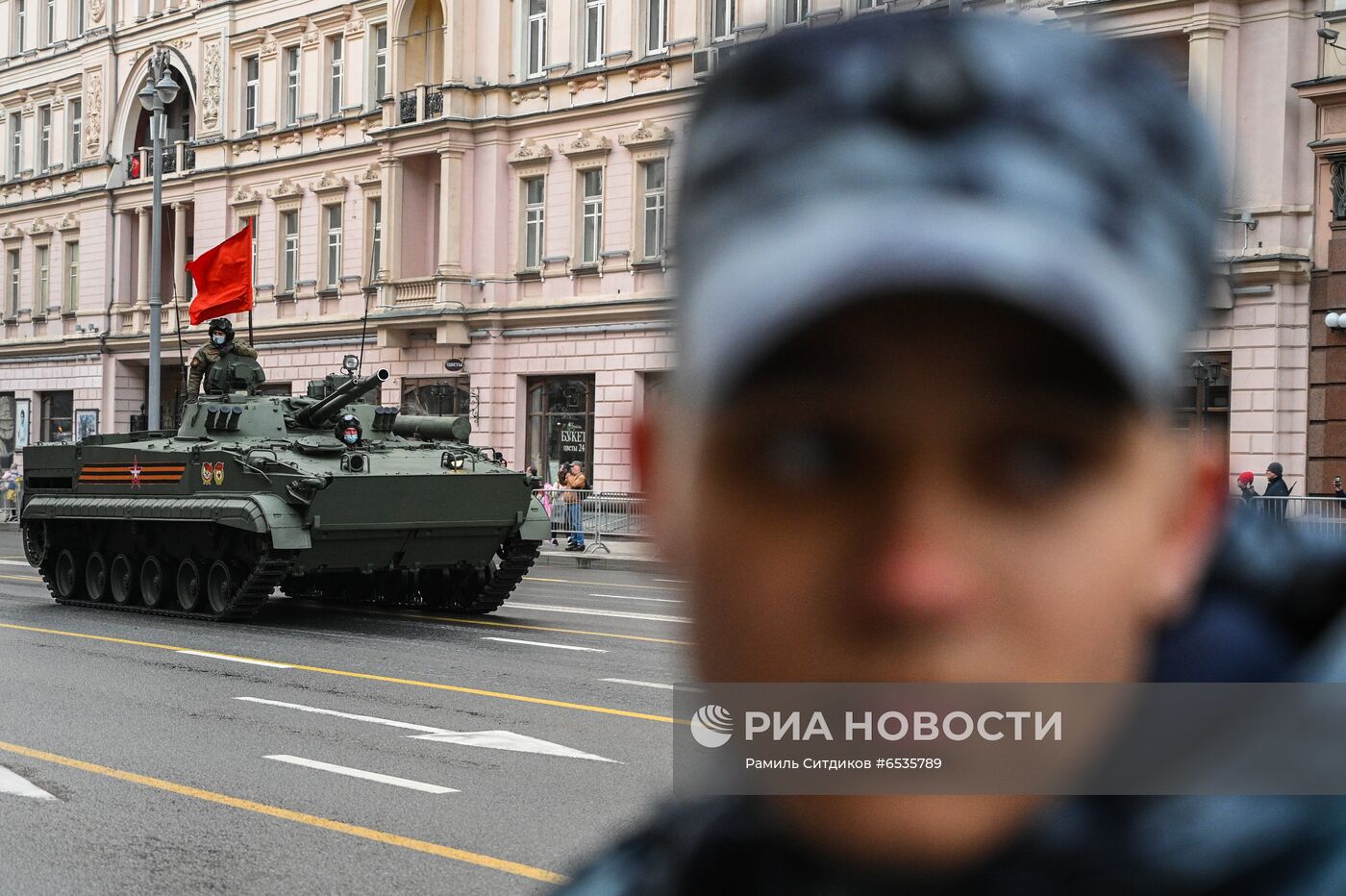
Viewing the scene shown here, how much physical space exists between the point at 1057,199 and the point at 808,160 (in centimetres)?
9

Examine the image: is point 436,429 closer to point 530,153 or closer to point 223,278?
point 223,278

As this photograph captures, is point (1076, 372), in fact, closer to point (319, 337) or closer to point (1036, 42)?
point (1036, 42)

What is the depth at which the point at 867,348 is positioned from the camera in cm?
63

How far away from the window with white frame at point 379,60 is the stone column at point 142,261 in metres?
9.87

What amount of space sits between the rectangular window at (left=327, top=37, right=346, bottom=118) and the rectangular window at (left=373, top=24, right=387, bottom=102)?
1.18 m

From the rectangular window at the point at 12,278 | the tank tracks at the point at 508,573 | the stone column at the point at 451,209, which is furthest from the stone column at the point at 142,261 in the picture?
the tank tracks at the point at 508,573

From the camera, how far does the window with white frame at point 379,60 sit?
3422cm

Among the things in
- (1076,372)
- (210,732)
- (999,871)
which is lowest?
(210,732)

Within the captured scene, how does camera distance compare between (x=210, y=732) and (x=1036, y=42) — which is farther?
(x=210, y=732)

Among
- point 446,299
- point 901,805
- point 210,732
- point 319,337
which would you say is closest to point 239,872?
point 210,732

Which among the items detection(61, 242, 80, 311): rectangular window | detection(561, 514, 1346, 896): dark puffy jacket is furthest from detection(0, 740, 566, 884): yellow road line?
detection(61, 242, 80, 311): rectangular window

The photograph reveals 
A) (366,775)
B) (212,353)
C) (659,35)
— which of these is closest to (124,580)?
(212,353)

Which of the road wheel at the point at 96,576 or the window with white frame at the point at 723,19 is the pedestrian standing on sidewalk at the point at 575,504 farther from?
the window with white frame at the point at 723,19

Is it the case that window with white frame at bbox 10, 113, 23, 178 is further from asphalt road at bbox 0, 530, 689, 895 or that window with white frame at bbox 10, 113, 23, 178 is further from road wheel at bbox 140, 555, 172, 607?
asphalt road at bbox 0, 530, 689, 895
